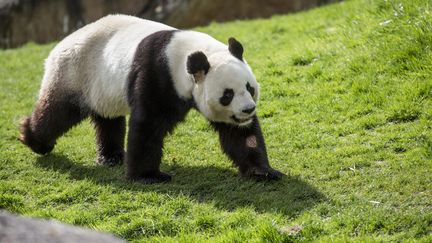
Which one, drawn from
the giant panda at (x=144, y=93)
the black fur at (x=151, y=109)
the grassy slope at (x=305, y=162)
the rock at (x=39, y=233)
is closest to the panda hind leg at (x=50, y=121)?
the giant panda at (x=144, y=93)

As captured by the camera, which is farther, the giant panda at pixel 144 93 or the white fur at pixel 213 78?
the giant panda at pixel 144 93

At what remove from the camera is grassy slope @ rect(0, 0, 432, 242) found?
591cm

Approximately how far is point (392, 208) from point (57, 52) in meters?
4.24

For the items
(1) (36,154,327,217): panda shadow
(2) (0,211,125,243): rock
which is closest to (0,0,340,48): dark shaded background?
(1) (36,154,327,217): panda shadow

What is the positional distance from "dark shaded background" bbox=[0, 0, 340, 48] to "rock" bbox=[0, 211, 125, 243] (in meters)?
13.4

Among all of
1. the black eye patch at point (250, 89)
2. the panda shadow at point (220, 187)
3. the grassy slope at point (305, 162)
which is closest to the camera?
the grassy slope at point (305, 162)

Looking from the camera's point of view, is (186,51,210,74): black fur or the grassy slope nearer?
the grassy slope

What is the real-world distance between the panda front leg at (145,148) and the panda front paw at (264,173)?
2.82 feet

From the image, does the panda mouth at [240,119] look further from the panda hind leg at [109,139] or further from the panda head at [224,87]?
the panda hind leg at [109,139]

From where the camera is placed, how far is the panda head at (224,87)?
21.2 feet

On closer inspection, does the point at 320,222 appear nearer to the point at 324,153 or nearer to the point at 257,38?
the point at 324,153

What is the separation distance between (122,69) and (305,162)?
6.79 ft

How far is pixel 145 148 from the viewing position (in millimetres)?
7031

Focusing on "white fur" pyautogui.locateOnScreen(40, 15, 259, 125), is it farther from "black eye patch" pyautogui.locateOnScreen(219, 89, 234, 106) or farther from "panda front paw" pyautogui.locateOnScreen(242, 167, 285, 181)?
"panda front paw" pyautogui.locateOnScreen(242, 167, 285, 181)
